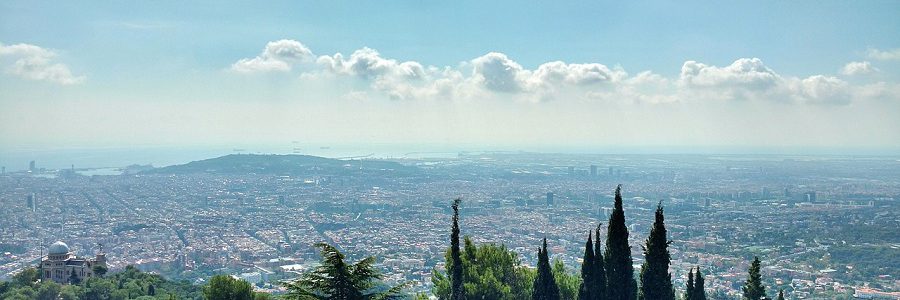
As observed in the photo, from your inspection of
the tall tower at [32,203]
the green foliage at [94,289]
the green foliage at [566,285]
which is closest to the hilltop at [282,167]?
the tall tower at [32,203]

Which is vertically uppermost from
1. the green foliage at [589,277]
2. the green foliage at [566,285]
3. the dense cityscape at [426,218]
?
the green foliage at [589,277]

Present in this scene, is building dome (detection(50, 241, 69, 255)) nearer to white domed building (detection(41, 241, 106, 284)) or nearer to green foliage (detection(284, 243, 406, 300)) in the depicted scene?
white domed building (detection(41, 241, 106, 284))

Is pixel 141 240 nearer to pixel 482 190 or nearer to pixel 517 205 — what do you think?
pixel 517 205

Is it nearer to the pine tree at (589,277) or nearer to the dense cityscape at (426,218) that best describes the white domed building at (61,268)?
the dense cityscape at (426,218)

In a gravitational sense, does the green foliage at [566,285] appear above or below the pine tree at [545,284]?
below

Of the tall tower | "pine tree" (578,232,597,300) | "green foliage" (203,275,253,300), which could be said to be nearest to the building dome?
"green foliage" (203,275,253,300)

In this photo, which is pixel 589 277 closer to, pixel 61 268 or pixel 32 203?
pixel 61 268
